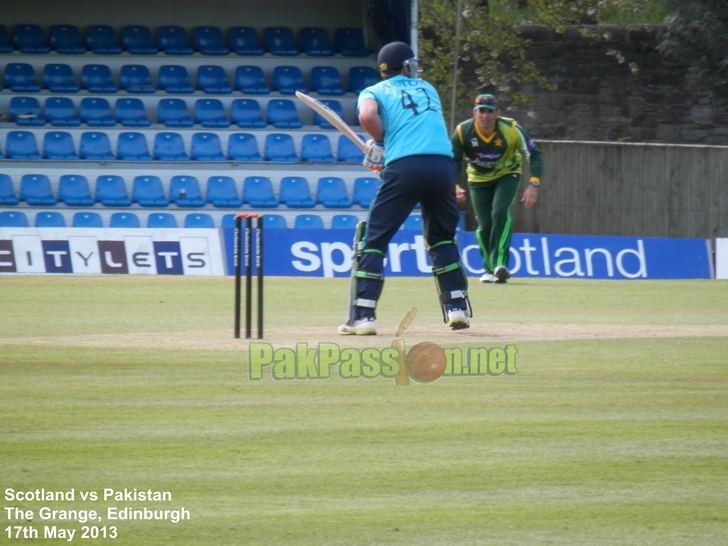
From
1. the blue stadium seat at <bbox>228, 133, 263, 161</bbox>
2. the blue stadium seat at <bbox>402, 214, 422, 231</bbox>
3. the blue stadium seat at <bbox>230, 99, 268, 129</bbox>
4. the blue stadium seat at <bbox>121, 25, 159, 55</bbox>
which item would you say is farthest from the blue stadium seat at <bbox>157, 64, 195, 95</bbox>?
the blue stadium seat at <bbox>402, 214, 422, 231</bbox>

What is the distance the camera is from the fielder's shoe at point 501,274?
502 inches

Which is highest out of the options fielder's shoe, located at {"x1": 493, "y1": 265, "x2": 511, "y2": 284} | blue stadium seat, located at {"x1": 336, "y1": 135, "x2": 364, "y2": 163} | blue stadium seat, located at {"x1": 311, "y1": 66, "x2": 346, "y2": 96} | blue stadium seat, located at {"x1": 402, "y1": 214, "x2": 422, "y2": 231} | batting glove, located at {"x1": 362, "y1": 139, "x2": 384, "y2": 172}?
blue stadium seat, located at {"x1": 311, "y1": 66, "x2": 346, "y2": 96}

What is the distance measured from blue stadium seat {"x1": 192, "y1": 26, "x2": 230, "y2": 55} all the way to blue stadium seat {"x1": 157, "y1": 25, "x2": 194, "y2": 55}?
164mm

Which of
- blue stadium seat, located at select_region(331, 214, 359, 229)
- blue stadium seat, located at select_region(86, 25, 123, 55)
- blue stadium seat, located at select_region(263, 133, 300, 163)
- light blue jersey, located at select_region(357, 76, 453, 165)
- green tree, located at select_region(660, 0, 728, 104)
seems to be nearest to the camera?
light blue jersey, located at select_region(357, 76, 453, 165)

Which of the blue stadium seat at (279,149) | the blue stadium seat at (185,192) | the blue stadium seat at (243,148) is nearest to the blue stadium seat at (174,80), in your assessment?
the blue stadium seat at (243,148)

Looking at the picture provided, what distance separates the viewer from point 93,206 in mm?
18234

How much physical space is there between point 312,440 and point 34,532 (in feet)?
4.84

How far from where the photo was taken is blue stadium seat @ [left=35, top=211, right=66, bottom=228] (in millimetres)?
17391

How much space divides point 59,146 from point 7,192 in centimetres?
131

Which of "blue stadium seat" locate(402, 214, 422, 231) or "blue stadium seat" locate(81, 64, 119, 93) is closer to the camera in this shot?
"blue stadium seat" locate(402, 214, 422, 231)

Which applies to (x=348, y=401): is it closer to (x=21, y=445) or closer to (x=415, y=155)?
(x=21, y=445)

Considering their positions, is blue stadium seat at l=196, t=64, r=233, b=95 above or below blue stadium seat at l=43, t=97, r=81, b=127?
above

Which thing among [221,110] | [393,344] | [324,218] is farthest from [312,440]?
[221,110]

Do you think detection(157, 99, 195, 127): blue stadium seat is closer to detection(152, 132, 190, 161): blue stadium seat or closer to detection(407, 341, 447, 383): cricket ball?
detection(152, 132, 190, 161): blue stadium seat
